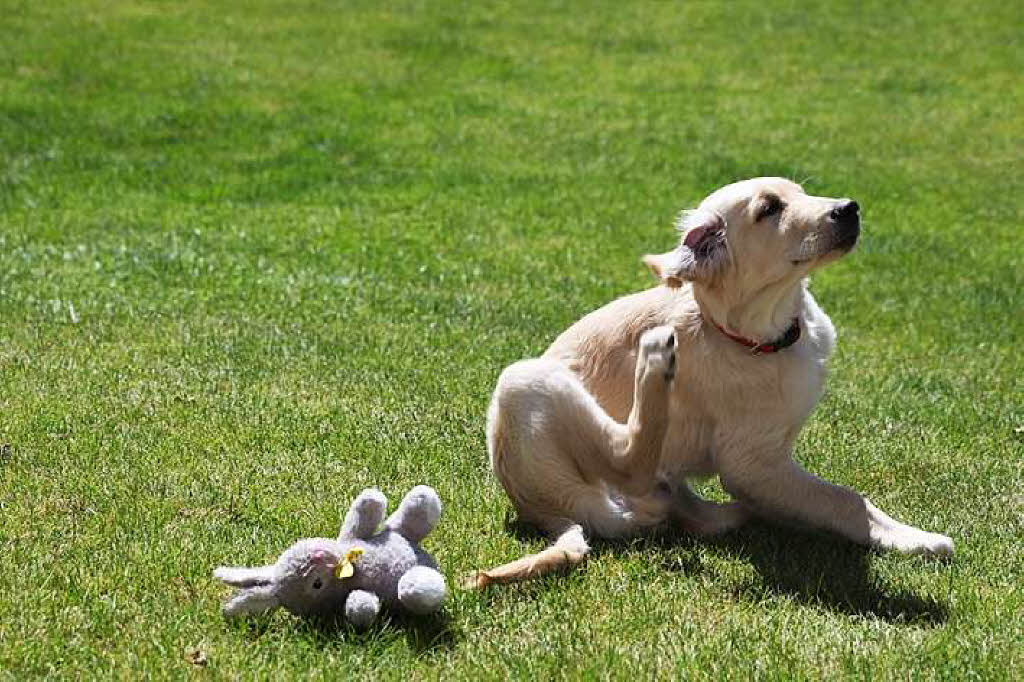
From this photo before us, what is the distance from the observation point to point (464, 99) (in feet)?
49.6

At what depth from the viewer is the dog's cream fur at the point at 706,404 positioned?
4.28m

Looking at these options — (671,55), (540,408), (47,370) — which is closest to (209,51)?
(671,55)

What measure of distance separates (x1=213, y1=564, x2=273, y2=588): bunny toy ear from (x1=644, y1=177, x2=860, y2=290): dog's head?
5.38 feet

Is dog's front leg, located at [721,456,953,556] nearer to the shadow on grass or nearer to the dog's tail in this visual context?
the dog's tail

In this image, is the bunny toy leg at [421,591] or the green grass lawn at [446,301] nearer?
the bunny toy leg at [421,591]

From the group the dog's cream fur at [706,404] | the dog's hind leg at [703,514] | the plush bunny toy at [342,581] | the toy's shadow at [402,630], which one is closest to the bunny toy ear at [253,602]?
the plush bunny toy at [342,581]

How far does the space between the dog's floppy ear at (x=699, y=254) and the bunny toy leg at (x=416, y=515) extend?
1130 mm

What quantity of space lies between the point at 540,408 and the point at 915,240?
21.7ft

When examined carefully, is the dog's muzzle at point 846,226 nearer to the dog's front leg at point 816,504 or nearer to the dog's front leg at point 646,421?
the dog's front leg at point 646,421

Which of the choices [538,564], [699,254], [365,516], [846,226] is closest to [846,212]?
[846,226]

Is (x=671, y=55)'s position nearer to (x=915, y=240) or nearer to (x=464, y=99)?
(x=464, y=99)

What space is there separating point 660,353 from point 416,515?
926mm

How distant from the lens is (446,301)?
26.2ft

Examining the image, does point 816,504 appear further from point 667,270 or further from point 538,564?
point 538,564
